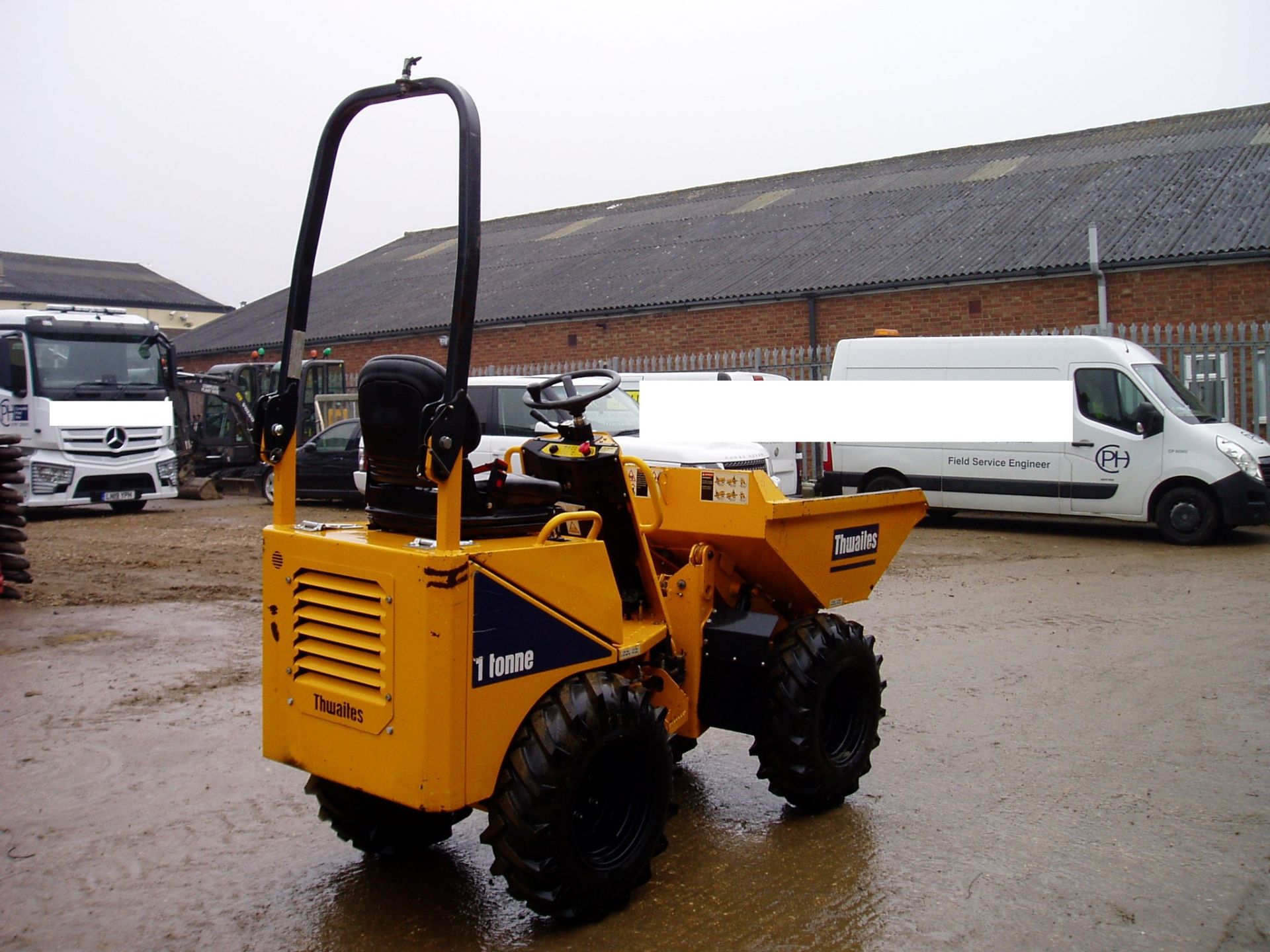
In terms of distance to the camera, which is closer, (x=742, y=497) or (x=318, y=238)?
(x=318, y=238)

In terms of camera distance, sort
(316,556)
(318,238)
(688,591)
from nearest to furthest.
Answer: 1. (316,556)
2. (318,238)
3. (688,591)

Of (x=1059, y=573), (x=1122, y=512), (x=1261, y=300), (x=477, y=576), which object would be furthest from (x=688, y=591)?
(x=1261, y=300)

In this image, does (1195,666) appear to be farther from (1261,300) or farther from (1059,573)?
(1261,300)

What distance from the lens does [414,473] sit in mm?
3963

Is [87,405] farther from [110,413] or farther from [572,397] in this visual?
[572,397]

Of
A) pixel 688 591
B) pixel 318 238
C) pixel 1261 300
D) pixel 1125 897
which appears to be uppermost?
pixel 1261 300

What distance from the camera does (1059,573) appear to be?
452 inches

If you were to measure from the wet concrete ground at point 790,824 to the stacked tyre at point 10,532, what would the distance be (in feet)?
4.67

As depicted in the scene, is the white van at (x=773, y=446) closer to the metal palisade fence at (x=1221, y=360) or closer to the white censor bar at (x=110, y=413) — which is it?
the metal palisade fence at (x=1221, y=360)

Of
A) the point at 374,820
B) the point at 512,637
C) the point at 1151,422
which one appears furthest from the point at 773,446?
the point at 512,637

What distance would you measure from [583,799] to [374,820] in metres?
0.92

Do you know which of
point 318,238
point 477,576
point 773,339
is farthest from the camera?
point 773,339

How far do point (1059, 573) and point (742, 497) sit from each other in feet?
25.3

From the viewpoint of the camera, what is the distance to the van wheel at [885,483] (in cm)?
1530
